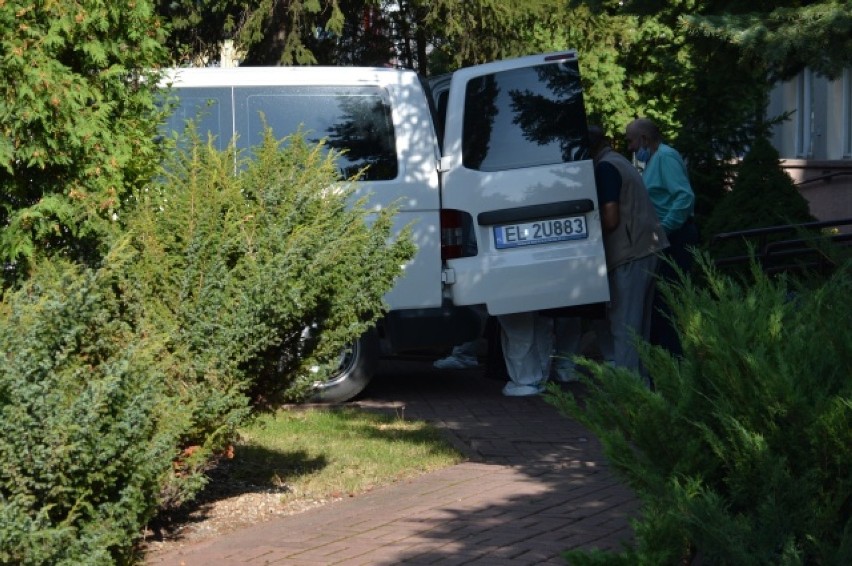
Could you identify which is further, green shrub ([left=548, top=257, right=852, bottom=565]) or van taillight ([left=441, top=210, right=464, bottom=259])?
van taillight ([left=441, top=210, right=464, bottom=259])

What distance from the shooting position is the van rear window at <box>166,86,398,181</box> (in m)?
10.0

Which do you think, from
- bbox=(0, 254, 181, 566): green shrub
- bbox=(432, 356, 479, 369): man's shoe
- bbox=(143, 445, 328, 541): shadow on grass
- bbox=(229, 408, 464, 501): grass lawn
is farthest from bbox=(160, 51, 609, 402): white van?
bbox=(0, 254, 181, 566): green shrub

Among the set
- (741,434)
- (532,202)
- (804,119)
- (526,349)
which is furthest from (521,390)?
(804,119)

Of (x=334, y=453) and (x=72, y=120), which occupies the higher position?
(x=72, y=120)

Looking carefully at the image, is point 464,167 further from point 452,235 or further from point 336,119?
point 336,119

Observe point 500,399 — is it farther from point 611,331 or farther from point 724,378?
point 724,378

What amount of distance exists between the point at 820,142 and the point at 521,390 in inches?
439

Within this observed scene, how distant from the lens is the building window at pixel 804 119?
2091 cm

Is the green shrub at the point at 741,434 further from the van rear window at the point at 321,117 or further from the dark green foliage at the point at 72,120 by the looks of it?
the van rear window at the point at 321,117

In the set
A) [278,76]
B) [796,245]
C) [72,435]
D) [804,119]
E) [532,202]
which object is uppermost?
[278,76]

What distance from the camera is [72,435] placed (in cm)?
459

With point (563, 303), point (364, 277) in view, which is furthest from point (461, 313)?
point (364, 277)

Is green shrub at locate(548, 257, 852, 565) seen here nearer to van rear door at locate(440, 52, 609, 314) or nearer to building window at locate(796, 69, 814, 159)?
van rear door at locate(440, 52, 609, 314)

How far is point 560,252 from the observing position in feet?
32.7
